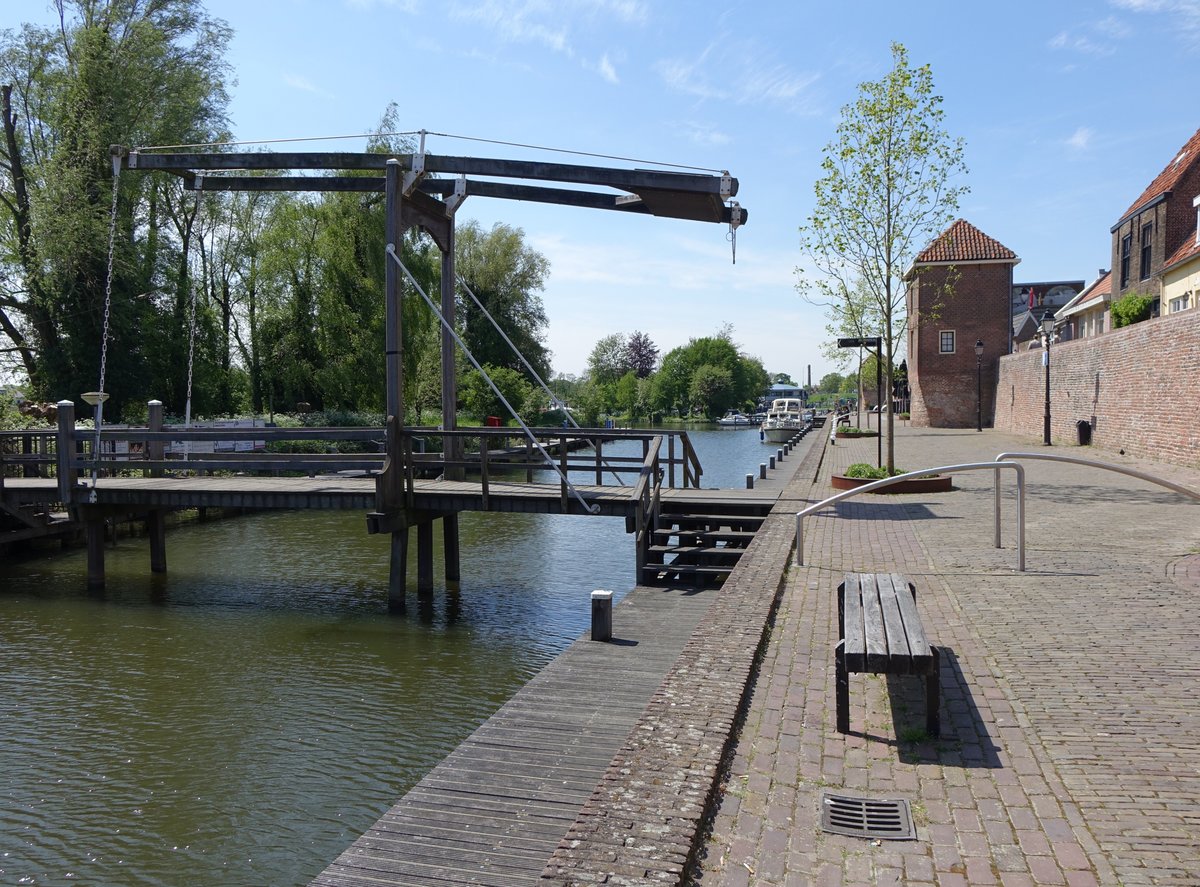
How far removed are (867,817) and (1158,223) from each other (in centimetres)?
3522

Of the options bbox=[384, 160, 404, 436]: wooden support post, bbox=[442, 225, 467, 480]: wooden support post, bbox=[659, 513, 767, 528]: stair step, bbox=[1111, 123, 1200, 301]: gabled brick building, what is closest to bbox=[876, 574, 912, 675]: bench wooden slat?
bbox=[659, 513, 767, 528]: stair step

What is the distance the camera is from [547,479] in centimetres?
3275

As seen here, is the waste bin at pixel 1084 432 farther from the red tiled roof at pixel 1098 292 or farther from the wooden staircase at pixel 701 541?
the wooden staircase at pixel 701 541

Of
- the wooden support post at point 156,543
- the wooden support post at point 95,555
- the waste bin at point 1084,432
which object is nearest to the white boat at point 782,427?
the waste bin at point 1084,432

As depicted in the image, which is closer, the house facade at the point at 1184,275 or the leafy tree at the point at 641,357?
the house facade at the point at 1184,275

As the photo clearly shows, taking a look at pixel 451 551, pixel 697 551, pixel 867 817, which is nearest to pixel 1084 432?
pixel 697 551

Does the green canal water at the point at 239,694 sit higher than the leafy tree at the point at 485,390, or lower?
lower

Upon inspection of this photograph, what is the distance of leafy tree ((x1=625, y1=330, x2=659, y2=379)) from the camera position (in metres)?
123

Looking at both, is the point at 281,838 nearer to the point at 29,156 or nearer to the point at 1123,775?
the point at 1123,775

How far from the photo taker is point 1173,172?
3228 cm

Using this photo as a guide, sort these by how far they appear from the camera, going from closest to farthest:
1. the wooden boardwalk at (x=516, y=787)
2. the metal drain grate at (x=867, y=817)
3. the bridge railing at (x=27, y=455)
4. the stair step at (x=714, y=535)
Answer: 1. the metal drain grate at (x=867, y=817)
2. the wooden boardwalk at (x=516, y=787)
3. the stair step at (x=714, y=535)
4. the bridge railing at (x=27, y=455)

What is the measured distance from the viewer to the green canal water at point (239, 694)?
6316 mm

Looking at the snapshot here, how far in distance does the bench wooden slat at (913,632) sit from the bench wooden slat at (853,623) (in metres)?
0.24

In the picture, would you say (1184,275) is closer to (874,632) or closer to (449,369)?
(449,369)
